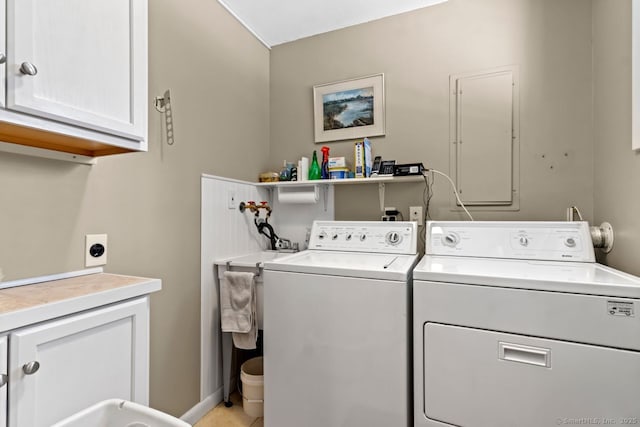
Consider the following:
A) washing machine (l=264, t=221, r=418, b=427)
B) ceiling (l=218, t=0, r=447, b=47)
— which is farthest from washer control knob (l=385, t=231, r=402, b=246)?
ceiling (l=218, t=0, r=447, b=47)

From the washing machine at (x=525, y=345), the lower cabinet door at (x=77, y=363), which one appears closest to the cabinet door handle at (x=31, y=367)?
the lower cabinet door at (x=77, y=363)

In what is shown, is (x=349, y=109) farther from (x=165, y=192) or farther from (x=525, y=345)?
(x=525, y=345)

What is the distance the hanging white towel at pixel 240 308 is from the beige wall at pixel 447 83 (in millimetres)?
886

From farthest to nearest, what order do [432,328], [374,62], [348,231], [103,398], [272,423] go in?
[374,62] → [348,231] → [272,423] → [432,328] → [103,398]

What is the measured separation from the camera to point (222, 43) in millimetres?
2064

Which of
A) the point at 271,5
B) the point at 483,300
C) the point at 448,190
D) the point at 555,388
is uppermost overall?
the point at 271,5

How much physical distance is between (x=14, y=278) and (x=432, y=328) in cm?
151

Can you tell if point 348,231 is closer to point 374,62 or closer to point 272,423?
point 272,423

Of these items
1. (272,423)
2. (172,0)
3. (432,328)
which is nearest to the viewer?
(432,328)

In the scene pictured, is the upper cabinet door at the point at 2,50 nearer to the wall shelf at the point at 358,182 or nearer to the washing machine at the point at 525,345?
the washing machine at the point at 525,345

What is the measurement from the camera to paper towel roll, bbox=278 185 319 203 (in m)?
2.30

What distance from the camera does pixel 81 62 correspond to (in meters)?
0.94

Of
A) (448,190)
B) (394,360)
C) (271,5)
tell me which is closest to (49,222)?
(394,360)

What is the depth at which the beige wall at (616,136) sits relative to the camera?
1.29m
